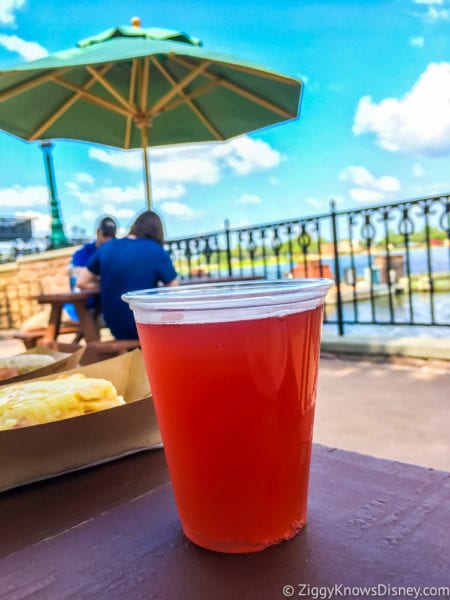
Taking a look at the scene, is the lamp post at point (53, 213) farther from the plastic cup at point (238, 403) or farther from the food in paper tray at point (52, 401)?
the plastic cup at point (238, 403)

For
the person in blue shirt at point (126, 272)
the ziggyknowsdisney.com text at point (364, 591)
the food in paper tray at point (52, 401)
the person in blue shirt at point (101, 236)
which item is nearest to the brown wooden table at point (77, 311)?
the person in blue shirt at point (126, 272)

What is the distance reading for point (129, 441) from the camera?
65 centimetres

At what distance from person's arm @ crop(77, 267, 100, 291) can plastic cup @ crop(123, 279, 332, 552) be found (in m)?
3.63

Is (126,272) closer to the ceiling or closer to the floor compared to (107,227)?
closer to the floor

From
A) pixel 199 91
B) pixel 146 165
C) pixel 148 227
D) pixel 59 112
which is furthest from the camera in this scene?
pixel 146 165

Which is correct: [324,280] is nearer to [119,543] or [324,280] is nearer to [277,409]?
[277,409]

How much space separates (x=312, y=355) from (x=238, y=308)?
98 mm

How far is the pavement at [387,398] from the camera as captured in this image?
257 centimetres

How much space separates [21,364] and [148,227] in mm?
2900

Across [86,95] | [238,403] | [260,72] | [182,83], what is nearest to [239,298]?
[238,403]

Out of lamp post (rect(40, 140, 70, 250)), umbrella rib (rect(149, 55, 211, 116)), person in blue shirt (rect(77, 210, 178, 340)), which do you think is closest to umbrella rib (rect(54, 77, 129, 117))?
umbrella rib (rect(149, 55, 211, 116))

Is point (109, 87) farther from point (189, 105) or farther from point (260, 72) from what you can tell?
point (260, 72)

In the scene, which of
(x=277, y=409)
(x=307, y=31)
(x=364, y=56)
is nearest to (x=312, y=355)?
(x=277, y=409)

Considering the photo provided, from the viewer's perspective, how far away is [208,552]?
43 centimetres
